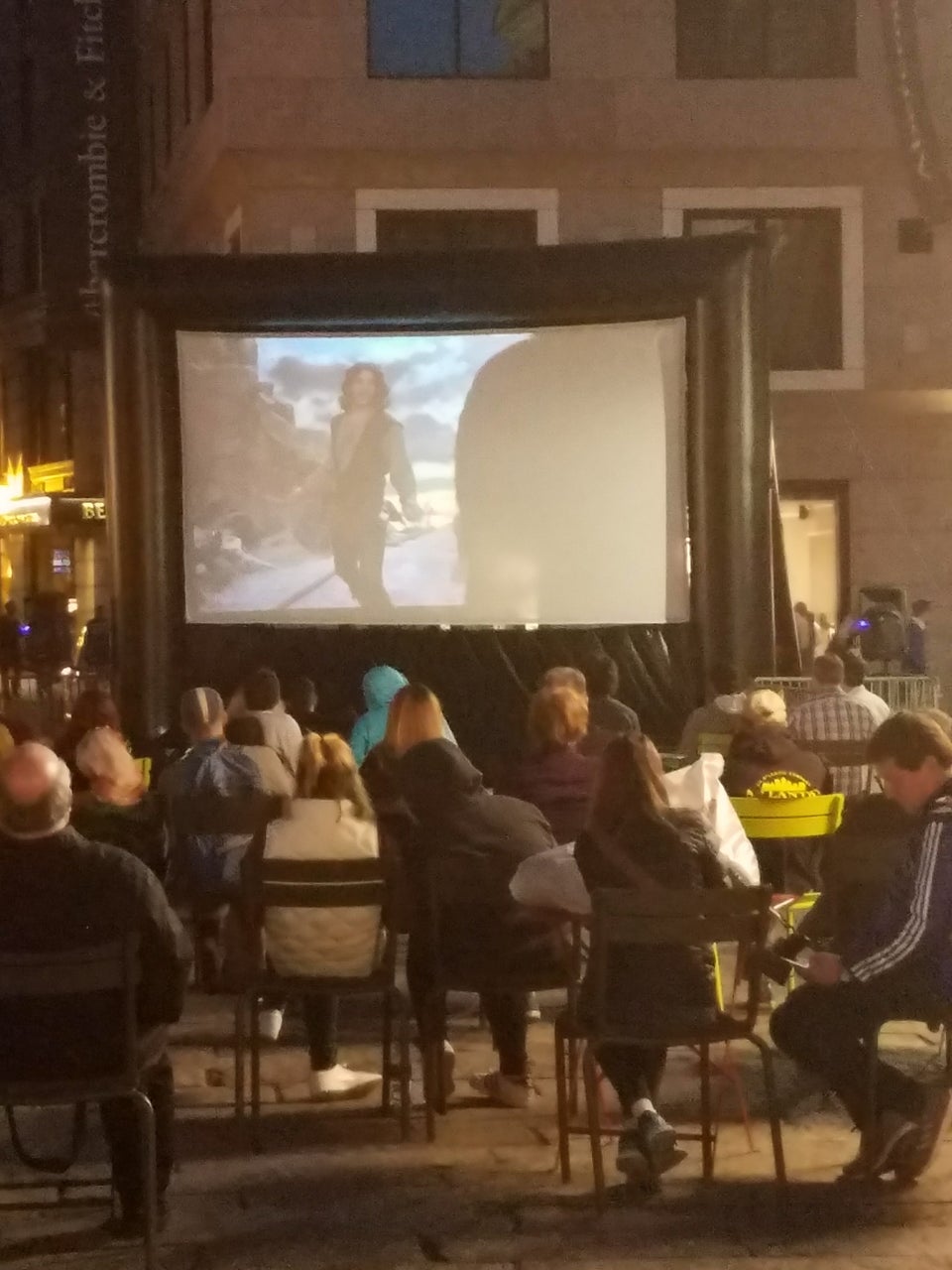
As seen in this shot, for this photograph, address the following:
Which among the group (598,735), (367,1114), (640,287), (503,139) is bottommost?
(367,1114)

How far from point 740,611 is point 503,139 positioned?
9621 mm

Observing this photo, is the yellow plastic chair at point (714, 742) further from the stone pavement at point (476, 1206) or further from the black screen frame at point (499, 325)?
the black screen frame at point (499, 325)

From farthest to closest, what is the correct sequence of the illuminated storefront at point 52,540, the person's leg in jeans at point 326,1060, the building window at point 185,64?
the illuminated storefront at point 52,540, the building window at point 185,64, the person's leg in jeans at point 326,1060

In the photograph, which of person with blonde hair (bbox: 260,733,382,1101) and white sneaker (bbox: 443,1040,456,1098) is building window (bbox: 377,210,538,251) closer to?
person with blonde hair (bbox: 260,733,382,1101)

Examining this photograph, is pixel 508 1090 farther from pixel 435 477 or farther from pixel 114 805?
pixel 435 477

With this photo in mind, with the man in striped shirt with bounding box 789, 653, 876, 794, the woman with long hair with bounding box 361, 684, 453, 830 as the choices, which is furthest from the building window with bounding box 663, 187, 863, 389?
the woman with long hair with bounding box 361, 684, 453, 830

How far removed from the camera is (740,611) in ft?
44.1

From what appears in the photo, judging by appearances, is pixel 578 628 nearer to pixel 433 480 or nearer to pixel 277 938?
pixel 433 480

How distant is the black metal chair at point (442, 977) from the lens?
6.20 metres

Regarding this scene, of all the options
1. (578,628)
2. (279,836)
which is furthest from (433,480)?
(279,836)

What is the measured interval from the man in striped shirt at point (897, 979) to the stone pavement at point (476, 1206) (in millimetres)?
212

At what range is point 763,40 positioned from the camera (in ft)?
71.3

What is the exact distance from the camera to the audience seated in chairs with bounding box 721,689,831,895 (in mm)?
8086

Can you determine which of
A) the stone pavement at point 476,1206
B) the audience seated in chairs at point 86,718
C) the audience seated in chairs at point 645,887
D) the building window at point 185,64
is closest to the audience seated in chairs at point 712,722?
the audience seated in chairs at point 86,718
